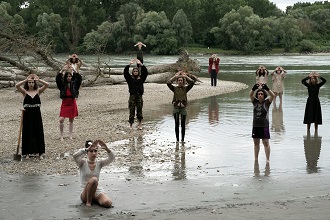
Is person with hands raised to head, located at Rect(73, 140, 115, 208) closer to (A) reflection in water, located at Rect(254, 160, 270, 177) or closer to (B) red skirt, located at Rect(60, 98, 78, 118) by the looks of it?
(A) reflection in water, located at Rect(254, 160, 270, 177)

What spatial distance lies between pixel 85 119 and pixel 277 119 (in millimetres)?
5657

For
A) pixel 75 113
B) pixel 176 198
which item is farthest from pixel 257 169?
pixel 75 113

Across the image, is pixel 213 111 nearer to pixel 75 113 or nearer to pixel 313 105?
pixel 313 105

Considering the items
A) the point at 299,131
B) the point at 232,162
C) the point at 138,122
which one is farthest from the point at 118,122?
the point at 232,162

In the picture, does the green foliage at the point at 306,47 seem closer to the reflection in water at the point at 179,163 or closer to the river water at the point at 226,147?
the river water at the point at 226,147

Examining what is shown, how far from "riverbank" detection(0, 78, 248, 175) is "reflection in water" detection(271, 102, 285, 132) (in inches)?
130

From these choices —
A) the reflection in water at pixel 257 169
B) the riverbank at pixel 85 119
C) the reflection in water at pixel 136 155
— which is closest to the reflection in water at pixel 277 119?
the riverbank at pixel 85 119

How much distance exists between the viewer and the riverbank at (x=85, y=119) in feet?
39.1

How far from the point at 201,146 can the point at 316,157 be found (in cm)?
255

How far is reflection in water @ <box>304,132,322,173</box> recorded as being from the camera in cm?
1159

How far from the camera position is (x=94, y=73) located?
2806 centimetres

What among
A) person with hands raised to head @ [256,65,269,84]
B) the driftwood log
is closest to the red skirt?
person with hands raised to head @ [256,65,269,84]

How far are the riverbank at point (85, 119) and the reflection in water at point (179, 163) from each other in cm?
107

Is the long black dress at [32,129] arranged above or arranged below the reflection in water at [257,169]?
above
